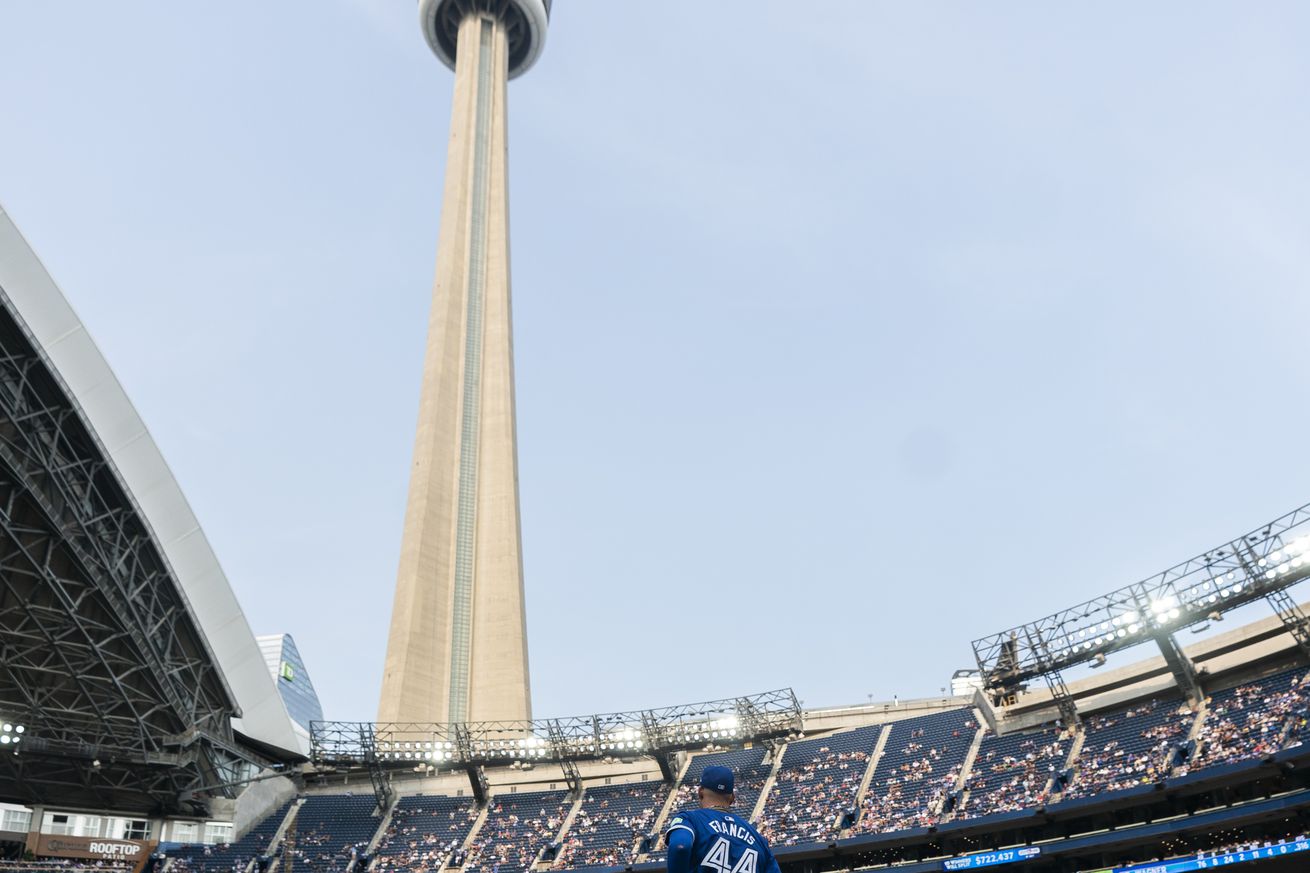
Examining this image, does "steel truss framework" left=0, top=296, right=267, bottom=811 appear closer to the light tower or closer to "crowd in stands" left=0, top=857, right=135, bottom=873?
"crowd in stands" left=0, top=857, right=135, bottom=873

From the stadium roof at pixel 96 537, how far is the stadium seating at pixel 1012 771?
36.8m

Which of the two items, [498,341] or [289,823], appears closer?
[289,823]

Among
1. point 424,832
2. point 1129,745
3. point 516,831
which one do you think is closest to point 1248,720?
point 1129,745

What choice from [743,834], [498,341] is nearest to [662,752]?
[498,341]

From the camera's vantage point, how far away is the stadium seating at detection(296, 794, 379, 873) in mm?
59875

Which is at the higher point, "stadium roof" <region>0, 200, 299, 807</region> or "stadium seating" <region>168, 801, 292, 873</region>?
"stadium roof" <region>0, 200, 299, 807</region>

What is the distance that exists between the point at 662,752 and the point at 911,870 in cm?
1735

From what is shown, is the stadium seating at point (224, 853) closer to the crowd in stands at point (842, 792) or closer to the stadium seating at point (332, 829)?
the crowd in stands at point (842, 792)

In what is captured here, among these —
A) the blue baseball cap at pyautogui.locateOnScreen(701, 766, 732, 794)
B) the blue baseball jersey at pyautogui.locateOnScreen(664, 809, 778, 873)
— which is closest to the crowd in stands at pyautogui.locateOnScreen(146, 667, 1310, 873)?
the blue baseball jersey at pyautogui.locateOnScreen(664, 809, 778, 873)

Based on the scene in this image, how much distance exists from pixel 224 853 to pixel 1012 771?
4203cm

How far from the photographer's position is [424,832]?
205 feet

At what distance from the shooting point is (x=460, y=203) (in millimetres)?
100750

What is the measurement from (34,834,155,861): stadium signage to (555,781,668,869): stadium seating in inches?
→ 904

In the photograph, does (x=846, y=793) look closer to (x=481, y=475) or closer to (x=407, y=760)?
(x=407, y=760)
